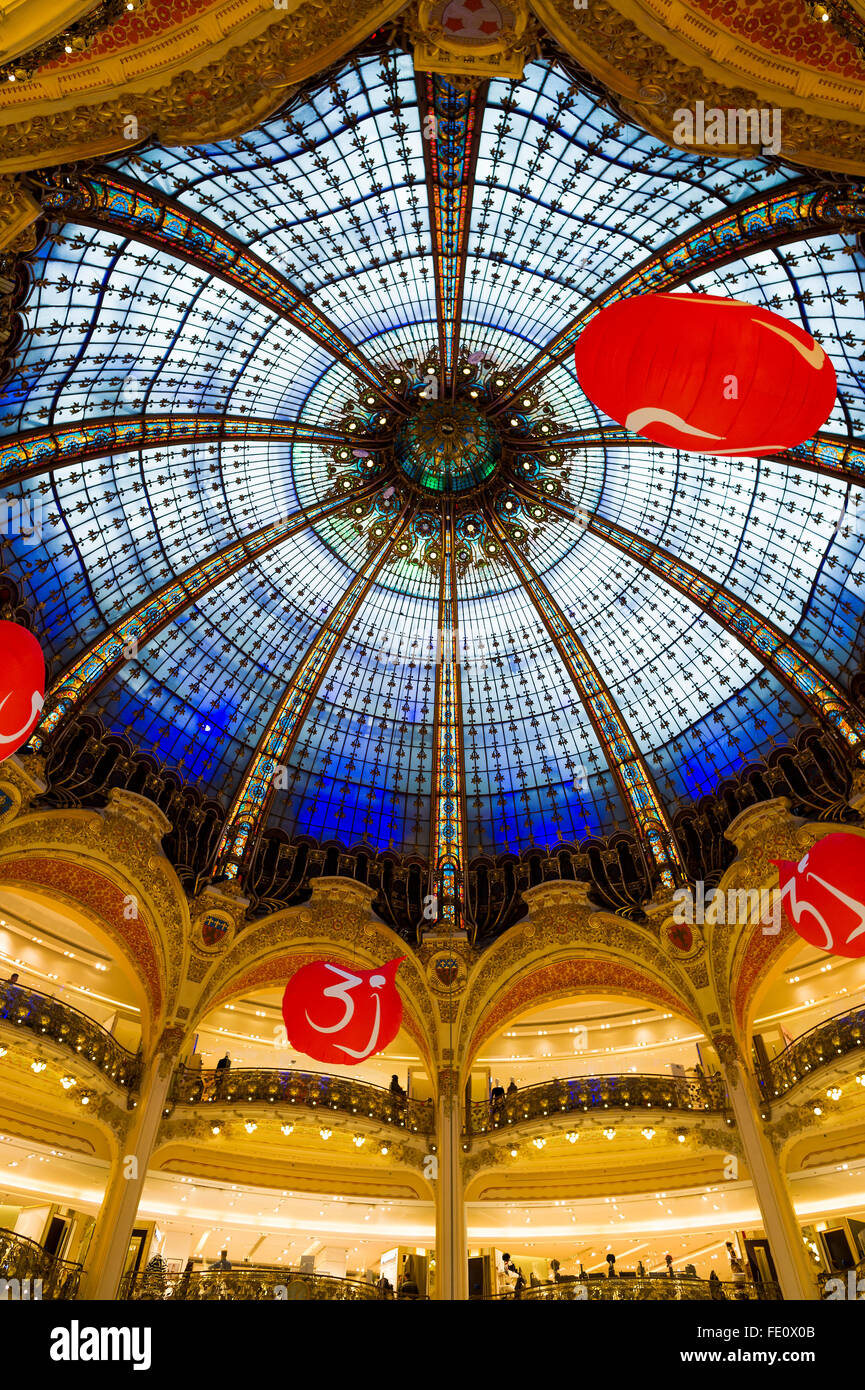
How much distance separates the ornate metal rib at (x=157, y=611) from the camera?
73.4 feet

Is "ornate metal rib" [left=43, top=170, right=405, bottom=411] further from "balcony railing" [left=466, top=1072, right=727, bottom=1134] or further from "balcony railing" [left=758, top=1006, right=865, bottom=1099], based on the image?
"balcony railing" [left=758, top=1006, right=865, bottom=1099]

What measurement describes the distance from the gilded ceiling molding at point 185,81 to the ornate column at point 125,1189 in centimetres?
1997

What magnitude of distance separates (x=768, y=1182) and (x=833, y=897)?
10.2 m

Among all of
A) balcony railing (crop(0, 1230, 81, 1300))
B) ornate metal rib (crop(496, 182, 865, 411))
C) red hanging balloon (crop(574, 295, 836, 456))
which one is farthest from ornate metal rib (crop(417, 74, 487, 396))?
balcony railing (crop(0, 1230, 81, 1300))

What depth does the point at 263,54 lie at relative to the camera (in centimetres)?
1084

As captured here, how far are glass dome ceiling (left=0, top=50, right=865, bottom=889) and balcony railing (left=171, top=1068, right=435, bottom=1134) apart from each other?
20.3ft

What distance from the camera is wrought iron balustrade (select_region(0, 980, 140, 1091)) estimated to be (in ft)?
65.0

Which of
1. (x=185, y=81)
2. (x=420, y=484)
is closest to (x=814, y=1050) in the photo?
(x=420, y=484)

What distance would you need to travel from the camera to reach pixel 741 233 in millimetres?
17078

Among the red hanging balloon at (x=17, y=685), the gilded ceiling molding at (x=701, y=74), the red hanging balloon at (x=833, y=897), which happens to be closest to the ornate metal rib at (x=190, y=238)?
the red hanging balloon at (x=17, y=685)

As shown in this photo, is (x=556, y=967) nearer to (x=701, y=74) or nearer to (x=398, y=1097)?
(x=398, y=1097)

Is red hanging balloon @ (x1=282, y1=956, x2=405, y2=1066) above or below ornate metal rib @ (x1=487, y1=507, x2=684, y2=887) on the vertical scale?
below

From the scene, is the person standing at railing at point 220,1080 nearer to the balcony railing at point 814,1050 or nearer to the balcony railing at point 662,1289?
the balcony railing at point 662,1289

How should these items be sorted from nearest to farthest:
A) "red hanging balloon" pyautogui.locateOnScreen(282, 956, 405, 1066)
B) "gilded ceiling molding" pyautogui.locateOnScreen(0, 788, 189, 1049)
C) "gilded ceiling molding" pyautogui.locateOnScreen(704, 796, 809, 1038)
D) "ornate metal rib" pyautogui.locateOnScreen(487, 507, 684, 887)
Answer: "red hanging balloon" pyautogui.locateOnScreen(282, 956, 405, 1066) < "gilded ceiling molding" pyautogui.locateOnScreen(0, 788, 189, 1049) < "gilded ceiling molding" pyautogui.locateOnScreen(704, 796, 809, 1038) < "ornate metal rib" pyautogui.locateOnScreen(487, 507, 684, 887)
